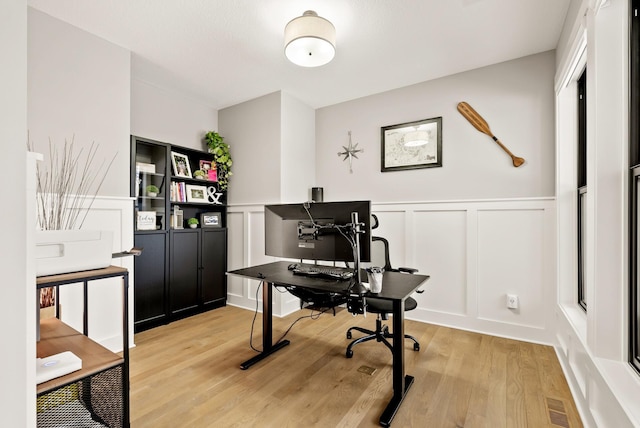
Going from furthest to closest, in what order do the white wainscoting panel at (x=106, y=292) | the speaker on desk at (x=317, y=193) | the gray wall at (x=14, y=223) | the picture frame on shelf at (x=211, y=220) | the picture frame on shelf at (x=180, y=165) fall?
1. the speaker on desk at (x=317, y=193)
2. the picture frame on shelf at (x=211, y=220)
3. the picture frame on shelf at (x=180, y=165)
4. the white wainscoting panel at (x=106, y=292)
5. the gray wall at (x=14, y=223)

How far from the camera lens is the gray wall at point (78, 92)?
2.18 m

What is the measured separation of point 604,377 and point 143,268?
3.46 m

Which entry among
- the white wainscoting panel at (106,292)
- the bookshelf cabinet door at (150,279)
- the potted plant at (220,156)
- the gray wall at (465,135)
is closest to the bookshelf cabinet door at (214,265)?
the bookshelf cabinet door at (150,279)

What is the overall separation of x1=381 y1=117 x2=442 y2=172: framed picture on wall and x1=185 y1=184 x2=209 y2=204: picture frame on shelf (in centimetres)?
222

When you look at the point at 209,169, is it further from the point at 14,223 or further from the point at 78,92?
the point at 14,223

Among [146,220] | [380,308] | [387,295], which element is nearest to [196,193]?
[146,220]

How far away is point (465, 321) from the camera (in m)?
2.98

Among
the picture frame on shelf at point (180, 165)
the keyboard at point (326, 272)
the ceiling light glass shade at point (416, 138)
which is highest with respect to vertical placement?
the ceiling light glass shade at point (416, 138)

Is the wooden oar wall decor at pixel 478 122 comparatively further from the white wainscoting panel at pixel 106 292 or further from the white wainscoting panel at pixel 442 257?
the white wainscoting panel at pixel 106 292

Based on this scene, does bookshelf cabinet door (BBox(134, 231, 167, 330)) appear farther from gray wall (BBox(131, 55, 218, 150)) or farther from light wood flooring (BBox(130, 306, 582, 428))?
gray wall (BBox(131, 55, 218, 150))

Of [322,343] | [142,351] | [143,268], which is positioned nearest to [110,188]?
[143,268]

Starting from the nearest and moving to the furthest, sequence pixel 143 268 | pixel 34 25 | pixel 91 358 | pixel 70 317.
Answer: pixel 91 358 < pixel 34 25 < pixel 70 317 < pixel 143 268

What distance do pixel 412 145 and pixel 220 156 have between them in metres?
2.37

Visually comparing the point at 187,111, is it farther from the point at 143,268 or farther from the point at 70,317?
the point at 70,317
